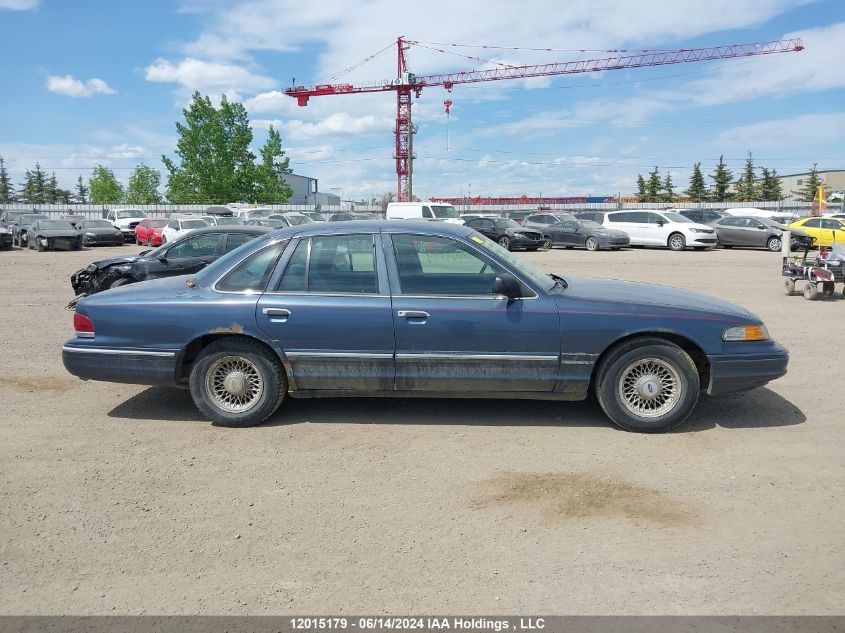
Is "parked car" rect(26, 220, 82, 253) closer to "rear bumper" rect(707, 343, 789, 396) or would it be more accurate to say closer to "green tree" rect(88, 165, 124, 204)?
"rear bumper" rect(707, 343, 789, 396)

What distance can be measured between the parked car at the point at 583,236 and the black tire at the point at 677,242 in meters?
1.65

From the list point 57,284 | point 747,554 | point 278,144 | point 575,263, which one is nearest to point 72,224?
point 57,284

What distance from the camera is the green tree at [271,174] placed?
227 feet

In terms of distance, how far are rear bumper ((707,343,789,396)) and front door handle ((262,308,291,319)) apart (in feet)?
10.7

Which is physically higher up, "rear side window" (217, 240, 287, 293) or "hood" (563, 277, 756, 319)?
"rear side window" (217, 240, 287, 293)

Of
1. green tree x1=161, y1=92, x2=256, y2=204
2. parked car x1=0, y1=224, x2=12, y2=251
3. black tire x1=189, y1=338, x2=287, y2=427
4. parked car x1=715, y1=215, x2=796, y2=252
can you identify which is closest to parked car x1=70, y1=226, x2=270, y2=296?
black tire x1=189, y1=338, x2=287, y2=427

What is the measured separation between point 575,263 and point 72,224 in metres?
21.9

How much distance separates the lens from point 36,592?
316 centimetres

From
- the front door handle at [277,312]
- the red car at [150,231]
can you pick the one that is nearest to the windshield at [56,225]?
the red car at [150,231]

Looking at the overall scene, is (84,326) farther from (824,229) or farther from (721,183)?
(721,183)

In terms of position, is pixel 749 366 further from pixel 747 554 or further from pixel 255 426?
pixel 255 426

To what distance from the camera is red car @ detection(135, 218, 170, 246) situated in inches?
1187

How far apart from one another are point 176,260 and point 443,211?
63.1 feet

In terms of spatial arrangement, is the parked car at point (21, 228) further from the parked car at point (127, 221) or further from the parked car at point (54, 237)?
the parked car at point (127, 221)
